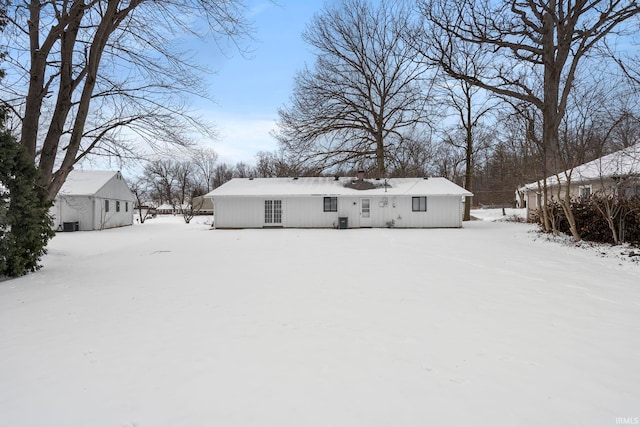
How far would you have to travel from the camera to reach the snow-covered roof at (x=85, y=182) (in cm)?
2277

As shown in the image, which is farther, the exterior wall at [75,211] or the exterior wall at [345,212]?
the exterior wall at [75,211]

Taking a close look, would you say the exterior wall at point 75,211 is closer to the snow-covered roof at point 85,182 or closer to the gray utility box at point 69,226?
the gray utility box at point 69,226

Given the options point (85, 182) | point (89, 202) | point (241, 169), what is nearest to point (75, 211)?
point (89, 202)

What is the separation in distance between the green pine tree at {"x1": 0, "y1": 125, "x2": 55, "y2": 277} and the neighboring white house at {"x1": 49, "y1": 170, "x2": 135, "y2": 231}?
15543 mm

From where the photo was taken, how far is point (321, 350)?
11.4ft

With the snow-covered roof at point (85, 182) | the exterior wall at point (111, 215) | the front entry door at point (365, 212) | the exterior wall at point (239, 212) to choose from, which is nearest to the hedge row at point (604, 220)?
the front entry door at point (365, 212)

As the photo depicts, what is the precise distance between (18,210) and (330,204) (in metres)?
15.8

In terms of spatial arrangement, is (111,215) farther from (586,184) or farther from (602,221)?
(586,184)

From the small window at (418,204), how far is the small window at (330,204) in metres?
4.76

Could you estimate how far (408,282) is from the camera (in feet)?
21.3

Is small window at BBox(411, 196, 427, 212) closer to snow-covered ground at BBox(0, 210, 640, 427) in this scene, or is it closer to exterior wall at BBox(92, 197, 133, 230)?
snow-covered ground at BBox(0, 210, 640, 427)

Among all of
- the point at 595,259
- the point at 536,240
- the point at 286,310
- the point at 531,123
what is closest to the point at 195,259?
the point at 286,310

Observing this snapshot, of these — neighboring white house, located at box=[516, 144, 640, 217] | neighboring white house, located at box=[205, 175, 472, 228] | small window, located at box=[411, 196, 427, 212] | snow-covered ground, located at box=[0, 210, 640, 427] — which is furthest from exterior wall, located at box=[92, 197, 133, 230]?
neighboring white house, located at box=[516, 144, 640, 217]

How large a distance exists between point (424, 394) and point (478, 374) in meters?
0.66
